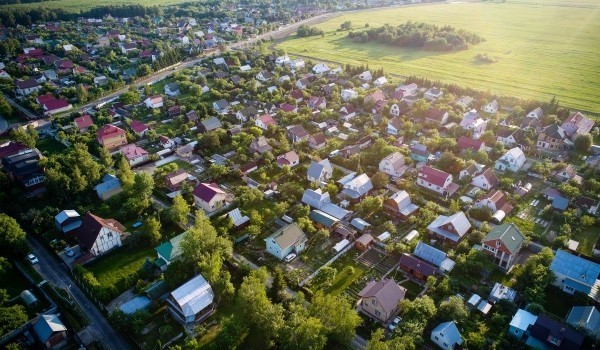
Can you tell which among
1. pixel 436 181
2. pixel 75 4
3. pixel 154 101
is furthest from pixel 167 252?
pixel 75 4

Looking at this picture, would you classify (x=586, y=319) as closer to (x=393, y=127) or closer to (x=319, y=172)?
(x=319, y=172)

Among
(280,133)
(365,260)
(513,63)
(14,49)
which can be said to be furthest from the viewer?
(14,49)

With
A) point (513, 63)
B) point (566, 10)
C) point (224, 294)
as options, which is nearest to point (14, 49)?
point (224, 294)

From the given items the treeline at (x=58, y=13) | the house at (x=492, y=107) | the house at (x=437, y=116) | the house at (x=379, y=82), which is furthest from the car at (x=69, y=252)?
the treeline at (x=58, y=13)

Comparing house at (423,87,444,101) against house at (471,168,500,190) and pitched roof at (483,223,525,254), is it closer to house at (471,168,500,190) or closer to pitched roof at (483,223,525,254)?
house at (471,168,500,190)

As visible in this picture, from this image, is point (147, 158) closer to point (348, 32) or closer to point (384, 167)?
point (384, 167)

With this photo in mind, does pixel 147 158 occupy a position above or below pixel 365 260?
above

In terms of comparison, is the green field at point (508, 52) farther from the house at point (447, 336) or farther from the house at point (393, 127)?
the house at point (447, 336)
